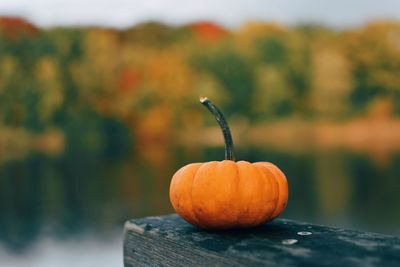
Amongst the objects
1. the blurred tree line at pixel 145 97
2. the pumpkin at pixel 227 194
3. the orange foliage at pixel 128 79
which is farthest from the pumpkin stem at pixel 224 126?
the orange foliage at pixel 128 79

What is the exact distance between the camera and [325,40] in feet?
131

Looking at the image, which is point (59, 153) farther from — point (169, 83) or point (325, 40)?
point (325, 40)

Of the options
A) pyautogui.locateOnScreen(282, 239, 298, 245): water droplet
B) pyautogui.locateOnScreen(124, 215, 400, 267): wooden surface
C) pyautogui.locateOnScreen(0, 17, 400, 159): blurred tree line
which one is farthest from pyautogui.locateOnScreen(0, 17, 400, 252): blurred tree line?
pyautogui.locateOnScreen(282, 239, 298, 245): water droplet

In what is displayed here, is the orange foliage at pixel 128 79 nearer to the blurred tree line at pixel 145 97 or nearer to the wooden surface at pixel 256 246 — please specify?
the blurred tree line at pixel 145 97

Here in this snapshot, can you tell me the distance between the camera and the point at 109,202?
52.2 ft

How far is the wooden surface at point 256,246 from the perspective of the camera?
0.99 metres

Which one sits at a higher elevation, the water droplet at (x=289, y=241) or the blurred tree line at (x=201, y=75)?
the blurred tree line at (x=201, y=75)

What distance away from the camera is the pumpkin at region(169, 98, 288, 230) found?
128 cm

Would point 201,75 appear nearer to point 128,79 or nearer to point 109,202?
point 128,79

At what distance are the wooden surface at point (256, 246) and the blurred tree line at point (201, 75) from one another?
905 inches

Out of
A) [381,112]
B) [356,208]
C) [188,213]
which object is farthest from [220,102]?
[188,213]

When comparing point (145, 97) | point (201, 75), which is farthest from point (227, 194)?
point (201, 75)

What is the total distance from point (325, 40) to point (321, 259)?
40347 mm

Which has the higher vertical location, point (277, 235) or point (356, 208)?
point (277, 235)
